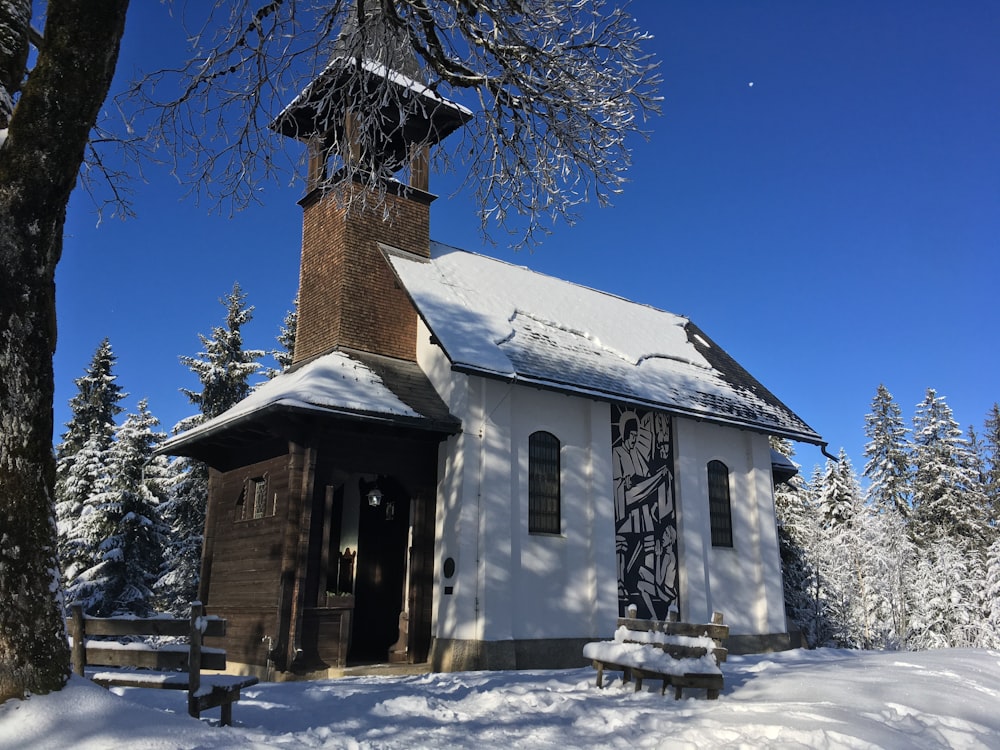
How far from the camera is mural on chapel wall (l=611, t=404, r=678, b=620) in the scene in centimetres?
1579

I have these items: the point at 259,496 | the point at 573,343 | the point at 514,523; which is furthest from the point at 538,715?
the point at 573,343

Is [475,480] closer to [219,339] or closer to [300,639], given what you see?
[300,639]

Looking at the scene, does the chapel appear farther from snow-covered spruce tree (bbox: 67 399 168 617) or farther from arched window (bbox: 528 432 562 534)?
snow-covered spruce tree (bbox: 67 399 168 617)

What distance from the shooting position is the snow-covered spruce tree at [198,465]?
25.6 m

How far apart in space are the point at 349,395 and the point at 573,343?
18.2 ft

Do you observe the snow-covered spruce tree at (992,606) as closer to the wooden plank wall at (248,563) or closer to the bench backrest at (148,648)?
the wooden plank wall at (248,563)

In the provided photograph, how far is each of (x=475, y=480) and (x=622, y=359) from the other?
5350 mm

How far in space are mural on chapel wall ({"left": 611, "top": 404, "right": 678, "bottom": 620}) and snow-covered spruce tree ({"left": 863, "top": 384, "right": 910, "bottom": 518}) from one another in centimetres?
3350

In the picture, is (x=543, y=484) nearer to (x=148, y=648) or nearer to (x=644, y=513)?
(x=644, y=513)

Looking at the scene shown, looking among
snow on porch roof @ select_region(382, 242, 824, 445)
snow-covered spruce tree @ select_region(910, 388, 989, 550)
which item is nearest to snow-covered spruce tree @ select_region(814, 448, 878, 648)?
snow-covered spruce tree @ select_region(910, 388, 989, 550)

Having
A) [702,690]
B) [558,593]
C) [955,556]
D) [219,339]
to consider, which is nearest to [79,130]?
[702,690]

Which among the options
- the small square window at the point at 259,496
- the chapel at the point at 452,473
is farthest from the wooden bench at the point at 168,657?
the small square window at the point at 259,496

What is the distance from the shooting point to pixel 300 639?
40.3 feet

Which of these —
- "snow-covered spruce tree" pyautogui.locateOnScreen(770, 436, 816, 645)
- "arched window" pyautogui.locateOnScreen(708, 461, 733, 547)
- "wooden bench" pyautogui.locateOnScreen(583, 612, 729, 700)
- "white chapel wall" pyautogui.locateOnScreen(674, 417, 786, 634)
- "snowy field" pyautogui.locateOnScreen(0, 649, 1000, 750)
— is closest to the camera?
"snowy field" pyautogui.locateOnScreen(0, 649, 1000, 750)
